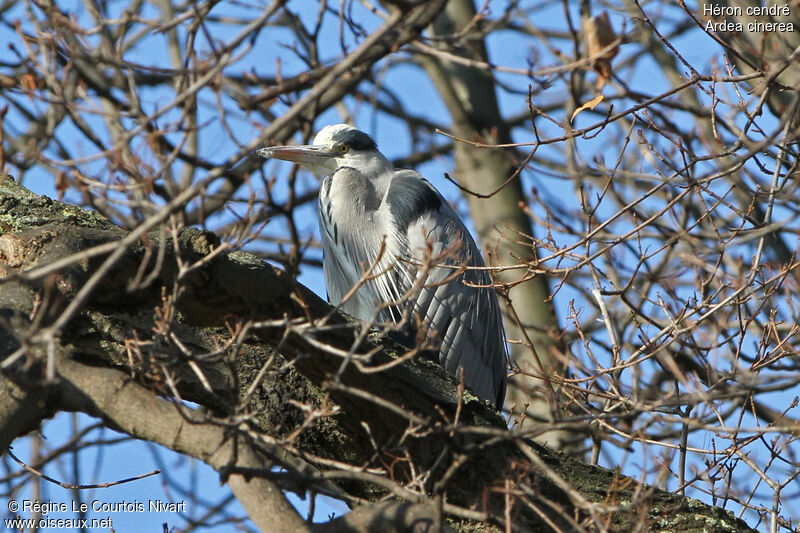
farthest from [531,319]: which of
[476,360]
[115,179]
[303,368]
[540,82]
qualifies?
[115,179]

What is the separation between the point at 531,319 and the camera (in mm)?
5906

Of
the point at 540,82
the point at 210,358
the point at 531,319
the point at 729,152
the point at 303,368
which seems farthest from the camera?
the point at 531,319

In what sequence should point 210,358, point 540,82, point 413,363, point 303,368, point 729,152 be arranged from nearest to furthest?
point 210,358, point 729,152, point 303,368, point 413,363, point 540,82

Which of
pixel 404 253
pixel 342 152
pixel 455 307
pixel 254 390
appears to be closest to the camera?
Answer: pixel 254 390

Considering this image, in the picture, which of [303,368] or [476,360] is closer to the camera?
[303,368]

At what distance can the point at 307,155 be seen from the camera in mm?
4805

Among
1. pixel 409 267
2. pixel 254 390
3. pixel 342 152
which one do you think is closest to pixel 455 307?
pixel 409 267

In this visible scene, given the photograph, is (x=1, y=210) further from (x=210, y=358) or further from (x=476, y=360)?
(x=476, y=360)

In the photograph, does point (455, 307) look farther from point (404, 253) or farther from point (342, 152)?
point (342, 152)

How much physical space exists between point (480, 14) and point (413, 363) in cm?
111

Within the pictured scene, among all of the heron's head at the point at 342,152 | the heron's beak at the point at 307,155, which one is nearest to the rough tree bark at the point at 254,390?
the heron's beak at the point at 307,155

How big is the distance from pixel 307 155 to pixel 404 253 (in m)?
0.93

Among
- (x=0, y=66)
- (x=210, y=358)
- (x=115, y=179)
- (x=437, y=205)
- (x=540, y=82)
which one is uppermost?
(x=0, y=66)

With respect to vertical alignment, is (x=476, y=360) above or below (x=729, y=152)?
above
